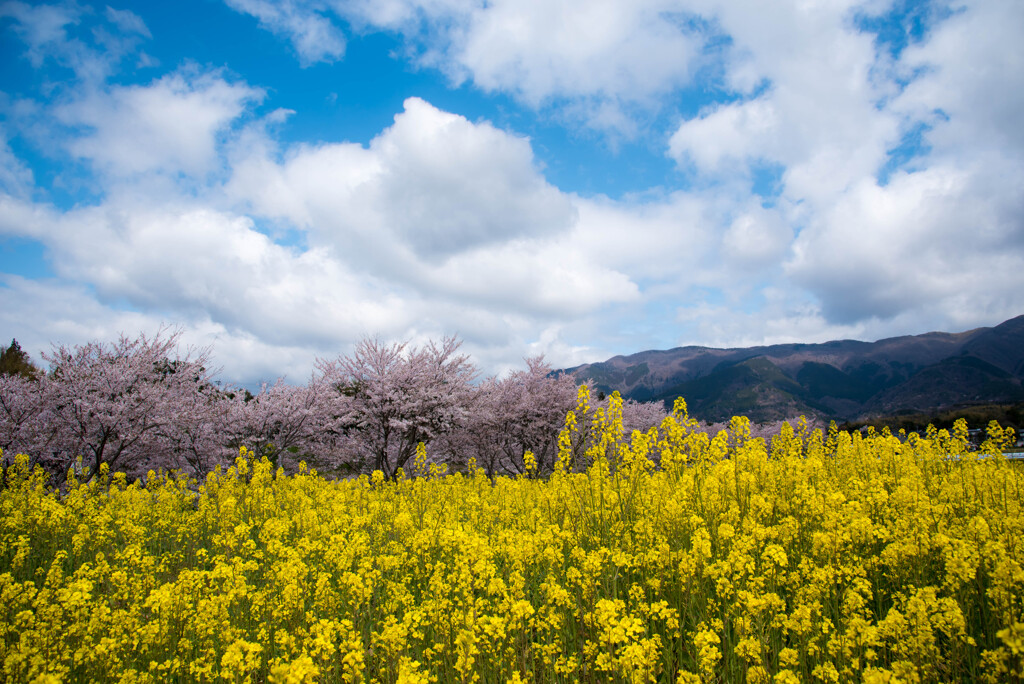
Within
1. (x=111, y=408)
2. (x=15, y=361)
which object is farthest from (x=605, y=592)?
(x=15, y=361)

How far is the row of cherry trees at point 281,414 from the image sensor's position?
15.4 metres

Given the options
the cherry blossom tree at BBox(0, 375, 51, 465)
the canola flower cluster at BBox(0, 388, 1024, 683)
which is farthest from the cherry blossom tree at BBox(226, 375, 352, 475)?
the canola flower cluster at BBox(0, 388, 1024, 683)

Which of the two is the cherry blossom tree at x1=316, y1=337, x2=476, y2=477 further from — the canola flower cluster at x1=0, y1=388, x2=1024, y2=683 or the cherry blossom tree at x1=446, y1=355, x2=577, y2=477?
the canola flower cluster at x1=0, y1=388, x2=1024, y2=683

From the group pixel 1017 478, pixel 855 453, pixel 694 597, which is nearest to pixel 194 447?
pixel 694 597

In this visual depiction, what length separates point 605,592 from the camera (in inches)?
155

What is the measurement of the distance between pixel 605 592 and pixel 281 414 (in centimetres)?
2060

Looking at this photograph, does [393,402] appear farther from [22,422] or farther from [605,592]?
[605,592]

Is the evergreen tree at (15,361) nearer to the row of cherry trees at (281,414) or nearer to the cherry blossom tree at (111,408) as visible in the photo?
the row of cherry trees at (281,414)

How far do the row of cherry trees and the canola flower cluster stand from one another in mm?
10694

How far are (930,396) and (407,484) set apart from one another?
21970 centimetres

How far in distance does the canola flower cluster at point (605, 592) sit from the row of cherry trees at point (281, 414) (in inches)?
421

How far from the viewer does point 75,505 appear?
7.69 meters

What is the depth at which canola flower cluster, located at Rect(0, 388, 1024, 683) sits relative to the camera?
285cm

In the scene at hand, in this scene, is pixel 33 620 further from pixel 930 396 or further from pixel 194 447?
pixel 930 396
